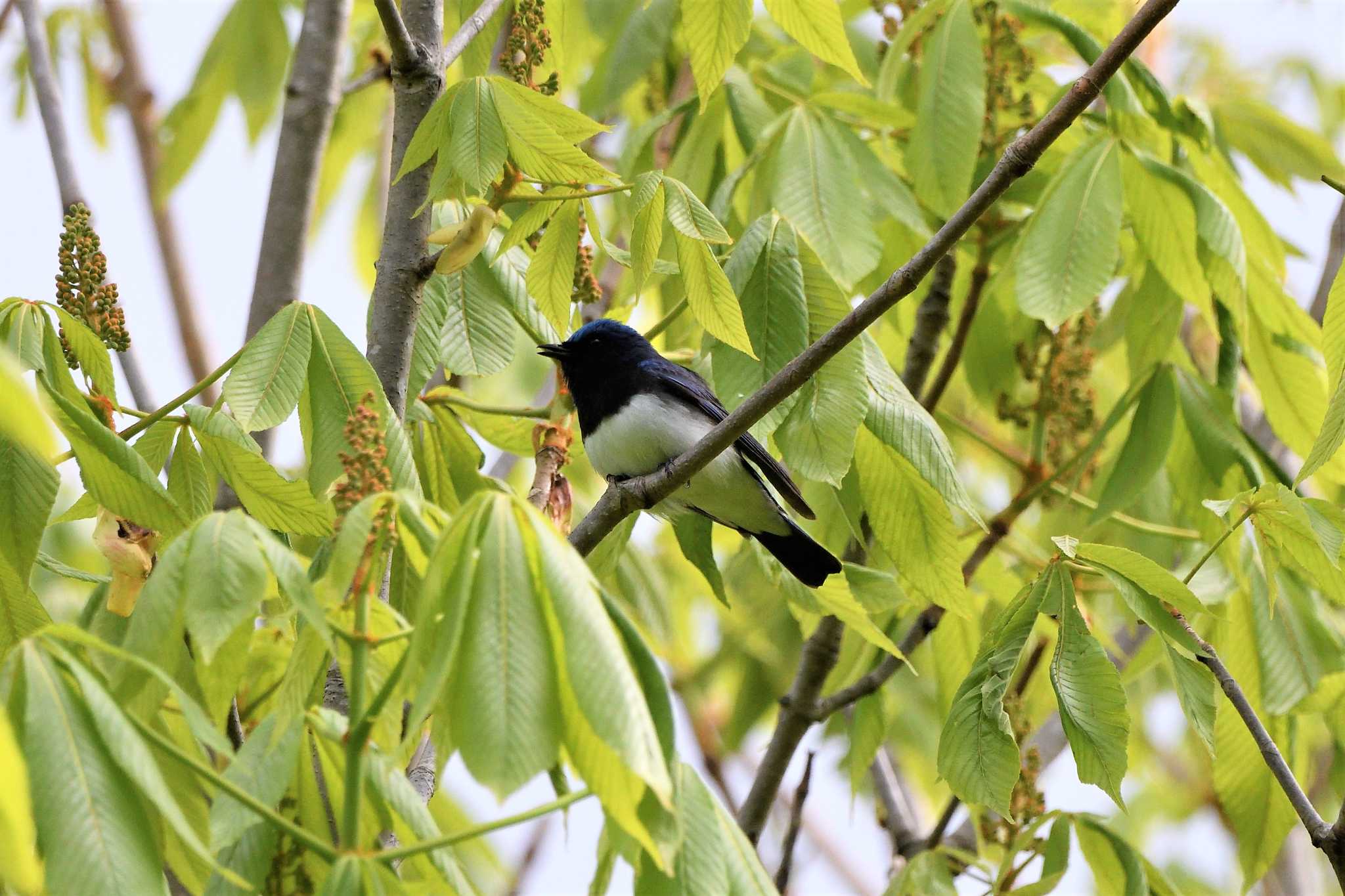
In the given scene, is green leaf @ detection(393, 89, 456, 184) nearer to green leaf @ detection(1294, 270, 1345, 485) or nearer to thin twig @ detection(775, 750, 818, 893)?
green leaf @ detection(1294, 270, 1345, 485)

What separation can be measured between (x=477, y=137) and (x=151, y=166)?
4027 mm

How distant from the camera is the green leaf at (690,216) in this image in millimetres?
2365

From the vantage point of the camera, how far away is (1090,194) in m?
3.17

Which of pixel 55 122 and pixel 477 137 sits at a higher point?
pixel 55 122

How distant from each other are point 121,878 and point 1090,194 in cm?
251

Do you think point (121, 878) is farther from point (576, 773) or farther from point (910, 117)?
point (910, 117)

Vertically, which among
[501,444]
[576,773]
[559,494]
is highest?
[501,444]

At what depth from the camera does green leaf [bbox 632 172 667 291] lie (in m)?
2.45

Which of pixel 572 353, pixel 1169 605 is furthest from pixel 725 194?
pixel 1169 605

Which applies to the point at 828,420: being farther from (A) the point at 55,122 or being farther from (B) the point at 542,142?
(A) the point at 55,122

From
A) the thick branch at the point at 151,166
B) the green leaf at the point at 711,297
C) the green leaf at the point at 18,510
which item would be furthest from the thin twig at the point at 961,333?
the thick branch at the point at 151,166

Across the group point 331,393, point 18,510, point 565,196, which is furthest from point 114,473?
point 565,196

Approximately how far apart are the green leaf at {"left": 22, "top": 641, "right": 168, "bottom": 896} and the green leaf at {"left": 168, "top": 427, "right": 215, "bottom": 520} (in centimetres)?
83

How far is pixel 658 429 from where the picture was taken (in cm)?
442
